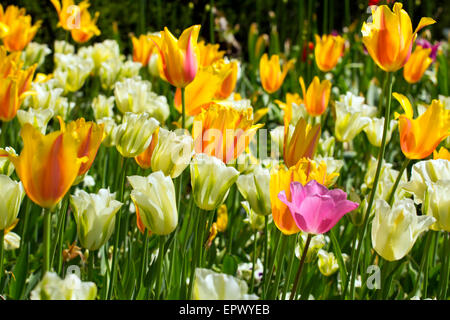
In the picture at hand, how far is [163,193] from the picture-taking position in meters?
0.84

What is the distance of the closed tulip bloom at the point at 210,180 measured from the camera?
894mm

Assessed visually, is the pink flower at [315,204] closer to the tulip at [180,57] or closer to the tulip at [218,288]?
Result: the tulip at [218,288]

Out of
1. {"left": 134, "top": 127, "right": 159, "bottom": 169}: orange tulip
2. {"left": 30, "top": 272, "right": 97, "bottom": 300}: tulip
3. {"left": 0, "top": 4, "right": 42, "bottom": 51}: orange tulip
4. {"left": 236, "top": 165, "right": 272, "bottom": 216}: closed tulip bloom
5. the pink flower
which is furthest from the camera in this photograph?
{"left": 0, "top": 4, "right": 42, "bottom": 51}: orange tulip

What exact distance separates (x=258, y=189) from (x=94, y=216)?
0.91 feet

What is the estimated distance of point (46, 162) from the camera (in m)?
0.73

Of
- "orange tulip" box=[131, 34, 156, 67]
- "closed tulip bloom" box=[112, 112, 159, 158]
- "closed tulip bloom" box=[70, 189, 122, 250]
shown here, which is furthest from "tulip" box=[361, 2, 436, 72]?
"orange tulip" box=[131, 34, 156, 67]

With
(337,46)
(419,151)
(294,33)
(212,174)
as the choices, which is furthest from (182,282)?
(294,33)

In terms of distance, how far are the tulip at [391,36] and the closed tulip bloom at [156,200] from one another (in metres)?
0.46

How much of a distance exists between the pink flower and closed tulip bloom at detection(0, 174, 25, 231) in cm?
36

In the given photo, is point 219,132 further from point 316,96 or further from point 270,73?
point 270,73

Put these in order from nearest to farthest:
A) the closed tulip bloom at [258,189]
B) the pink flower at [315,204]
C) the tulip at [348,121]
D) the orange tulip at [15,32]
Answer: the pink flower at [315,204] → the closed tulip bloom at [258,189] → the tulip at [348,121] → the orange tulip at [15,32]

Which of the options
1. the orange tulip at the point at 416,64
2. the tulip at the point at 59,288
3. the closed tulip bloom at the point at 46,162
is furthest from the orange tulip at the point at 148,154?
the orange tulip at the point at 416,64

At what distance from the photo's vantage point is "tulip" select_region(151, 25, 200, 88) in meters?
1.15

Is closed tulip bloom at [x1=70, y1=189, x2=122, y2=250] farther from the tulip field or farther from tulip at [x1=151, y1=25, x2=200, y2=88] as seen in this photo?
tulip at [x1=151, y1=25, x2=200, y2=88]
